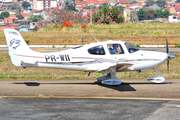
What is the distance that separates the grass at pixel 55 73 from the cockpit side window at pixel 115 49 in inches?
128

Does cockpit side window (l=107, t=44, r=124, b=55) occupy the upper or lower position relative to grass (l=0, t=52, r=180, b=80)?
upper

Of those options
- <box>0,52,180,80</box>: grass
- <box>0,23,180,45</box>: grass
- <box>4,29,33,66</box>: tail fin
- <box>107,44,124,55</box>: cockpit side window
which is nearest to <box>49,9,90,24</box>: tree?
<box>0,23,180,45</box>: grass

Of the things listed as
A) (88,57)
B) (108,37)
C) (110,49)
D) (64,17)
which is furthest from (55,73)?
(64,17)

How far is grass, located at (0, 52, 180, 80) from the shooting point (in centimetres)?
1712

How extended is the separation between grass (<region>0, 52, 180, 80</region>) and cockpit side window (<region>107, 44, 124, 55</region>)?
10.6 ft

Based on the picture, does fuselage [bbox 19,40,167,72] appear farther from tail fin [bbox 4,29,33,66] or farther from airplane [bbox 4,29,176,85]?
tail fin [bbox 4,29,33,66]

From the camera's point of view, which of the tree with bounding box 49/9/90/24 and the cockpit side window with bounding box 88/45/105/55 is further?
the tree with bounding box 49/9/90/24

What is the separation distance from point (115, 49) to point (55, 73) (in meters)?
6.28

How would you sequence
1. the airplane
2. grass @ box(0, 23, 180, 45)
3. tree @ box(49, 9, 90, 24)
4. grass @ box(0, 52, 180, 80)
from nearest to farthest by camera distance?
the airplane
grass @ box(0, 52, 180, 80)
grass @ box(0, 23, 180, 45)
tree @ box(49, 9, 90, 24)

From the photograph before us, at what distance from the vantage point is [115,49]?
13945 millimetres

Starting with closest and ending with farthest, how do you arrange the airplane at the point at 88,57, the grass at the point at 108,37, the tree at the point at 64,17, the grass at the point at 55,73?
the airplane at the point at 88,57 → the grass at the point at 55,73 → the grass at the point at 108,37 → the tree at the point at 64,17

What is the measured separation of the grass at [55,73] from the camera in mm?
17125

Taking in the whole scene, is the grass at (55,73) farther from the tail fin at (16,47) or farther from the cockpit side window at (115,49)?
the tail fin at (16,47)

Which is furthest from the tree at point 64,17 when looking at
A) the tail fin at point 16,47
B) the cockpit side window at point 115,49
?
the cockpit side window at point 115,49
